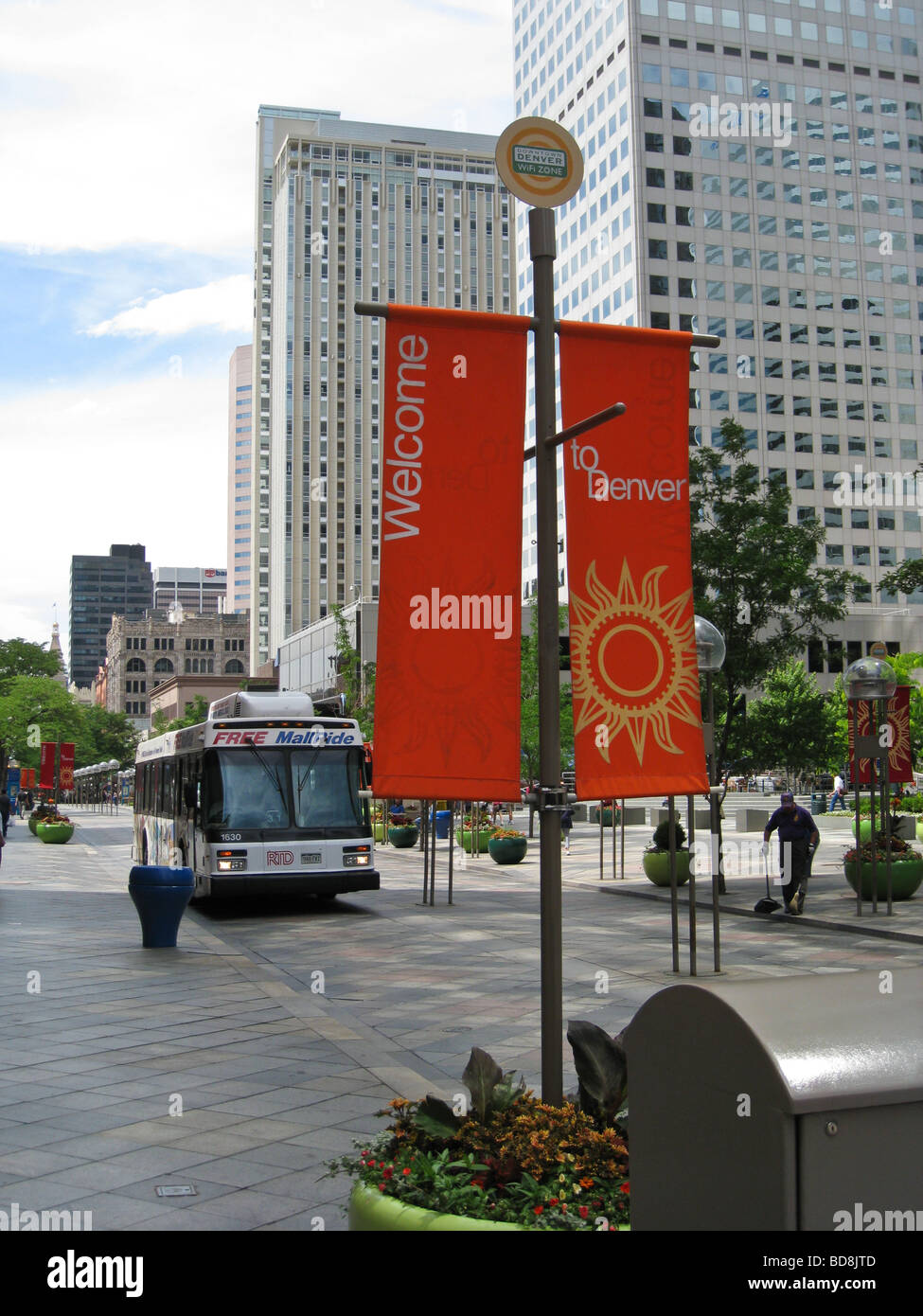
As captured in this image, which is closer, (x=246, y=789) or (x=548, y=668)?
(x=548, y=668)

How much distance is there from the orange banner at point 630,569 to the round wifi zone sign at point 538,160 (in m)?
0.61

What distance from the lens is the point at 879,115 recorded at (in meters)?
99.8

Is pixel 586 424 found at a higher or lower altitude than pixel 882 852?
higher

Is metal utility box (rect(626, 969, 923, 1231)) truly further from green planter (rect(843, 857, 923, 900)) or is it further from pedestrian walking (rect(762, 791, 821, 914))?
green planter (rect(843, 857, 923, 900))

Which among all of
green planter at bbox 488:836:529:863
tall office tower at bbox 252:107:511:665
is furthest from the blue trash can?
tall office tower at bbox 252:107:511:665

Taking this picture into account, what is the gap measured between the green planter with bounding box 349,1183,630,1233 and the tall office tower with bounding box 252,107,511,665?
449 ft

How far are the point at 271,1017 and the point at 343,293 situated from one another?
14239 centimetres

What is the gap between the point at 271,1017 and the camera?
9.75m

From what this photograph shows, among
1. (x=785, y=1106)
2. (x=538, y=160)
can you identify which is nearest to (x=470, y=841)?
(x=538, y=160)

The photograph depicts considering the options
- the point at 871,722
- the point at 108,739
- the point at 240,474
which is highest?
the point at 240,474

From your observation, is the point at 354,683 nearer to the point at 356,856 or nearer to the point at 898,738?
the point at 356,856

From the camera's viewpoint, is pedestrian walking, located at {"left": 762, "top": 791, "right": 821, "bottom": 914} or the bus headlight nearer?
pedestrian walking, located at {"left": 762, "top": 791, "right": 821, "bottom": 914}

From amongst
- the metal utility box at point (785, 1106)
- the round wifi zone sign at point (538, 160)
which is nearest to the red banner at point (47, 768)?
the round wifi zone sign at point (538, 160)

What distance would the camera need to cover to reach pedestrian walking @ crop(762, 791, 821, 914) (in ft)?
57.3
